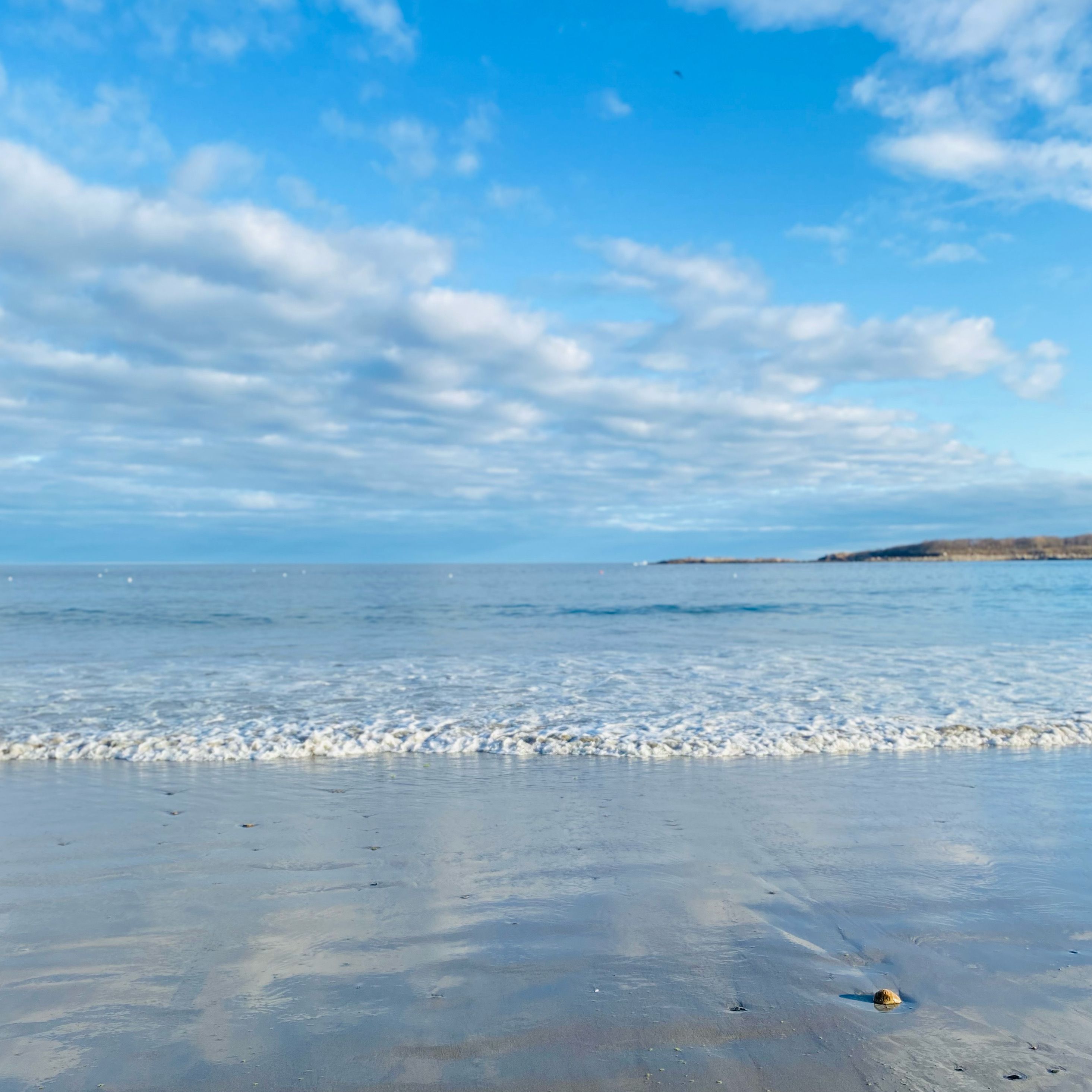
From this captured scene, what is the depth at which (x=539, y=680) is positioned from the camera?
618 inches

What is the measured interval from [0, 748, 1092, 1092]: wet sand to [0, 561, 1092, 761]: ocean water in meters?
2.61

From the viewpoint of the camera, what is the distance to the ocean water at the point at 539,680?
10.5 meters

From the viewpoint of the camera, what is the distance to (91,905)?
5.11 meters

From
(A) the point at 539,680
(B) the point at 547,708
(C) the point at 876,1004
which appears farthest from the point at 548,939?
(A) the point at 539,680

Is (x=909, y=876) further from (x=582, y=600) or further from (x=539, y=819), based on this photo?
(x=582, y=600)

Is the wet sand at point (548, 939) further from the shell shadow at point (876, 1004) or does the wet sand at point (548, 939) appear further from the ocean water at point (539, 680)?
the ocean water at point (539, 680)

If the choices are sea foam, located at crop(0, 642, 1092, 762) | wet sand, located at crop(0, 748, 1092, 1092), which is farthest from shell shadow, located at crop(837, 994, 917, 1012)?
sea foam, located at crop(0, 642, 1092, 762)

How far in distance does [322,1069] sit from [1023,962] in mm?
3665

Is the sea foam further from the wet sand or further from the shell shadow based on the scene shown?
the shell shadow

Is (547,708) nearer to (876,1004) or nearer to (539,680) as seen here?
(539,680)

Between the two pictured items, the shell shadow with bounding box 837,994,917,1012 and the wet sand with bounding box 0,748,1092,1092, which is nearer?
the wet sand with bounding box 0,748,1092,1092

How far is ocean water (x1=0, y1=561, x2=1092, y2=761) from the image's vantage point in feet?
34.4

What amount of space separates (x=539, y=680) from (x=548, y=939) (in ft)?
36.6

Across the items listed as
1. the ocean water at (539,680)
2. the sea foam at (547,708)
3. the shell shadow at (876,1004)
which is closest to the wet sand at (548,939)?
the shell shadow at (876,1004)
